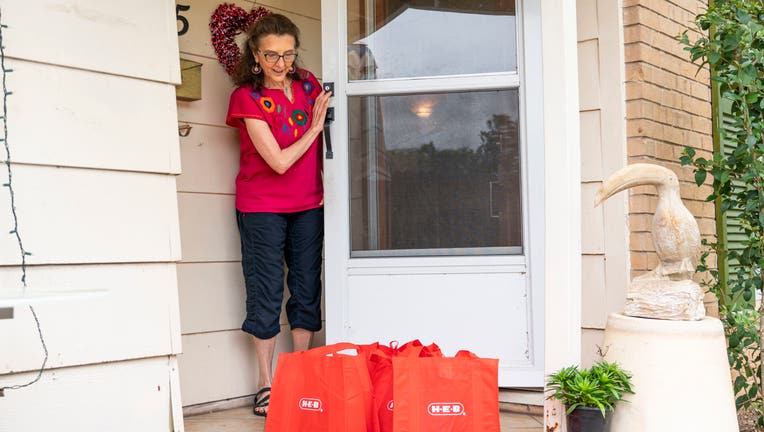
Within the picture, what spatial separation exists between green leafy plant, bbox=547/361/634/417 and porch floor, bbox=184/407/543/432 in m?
0.53

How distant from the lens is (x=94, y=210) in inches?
86.1

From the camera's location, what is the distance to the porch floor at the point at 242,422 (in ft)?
8.89

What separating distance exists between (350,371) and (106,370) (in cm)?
70

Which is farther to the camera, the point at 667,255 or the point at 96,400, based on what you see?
the point at 667,255

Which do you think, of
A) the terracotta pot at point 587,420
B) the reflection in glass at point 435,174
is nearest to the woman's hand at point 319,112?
the reflection in glass at point 435,174

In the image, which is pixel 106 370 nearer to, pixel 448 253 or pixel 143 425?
pixel 143 425

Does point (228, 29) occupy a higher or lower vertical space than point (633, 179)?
higher

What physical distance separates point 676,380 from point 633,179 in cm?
63

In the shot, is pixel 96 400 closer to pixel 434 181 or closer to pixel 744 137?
pixel 434 181

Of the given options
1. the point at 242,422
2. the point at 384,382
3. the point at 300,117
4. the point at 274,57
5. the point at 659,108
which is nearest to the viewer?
the point at 384,382

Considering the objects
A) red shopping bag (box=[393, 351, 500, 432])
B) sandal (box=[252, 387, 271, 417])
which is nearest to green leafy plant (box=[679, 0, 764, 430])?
red shopping bag (box=[393, 351, 500, 432])

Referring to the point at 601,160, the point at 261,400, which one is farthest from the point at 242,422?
the point at 601,160

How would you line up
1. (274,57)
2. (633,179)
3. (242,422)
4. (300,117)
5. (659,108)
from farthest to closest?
(659,108)
(300,117)
(274,57)
(242,422)
(633,179)

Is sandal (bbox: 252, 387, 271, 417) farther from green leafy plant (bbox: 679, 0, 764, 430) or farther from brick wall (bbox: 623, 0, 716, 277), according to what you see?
green leafy plant (bbox: 679, 0, 764, 430)
